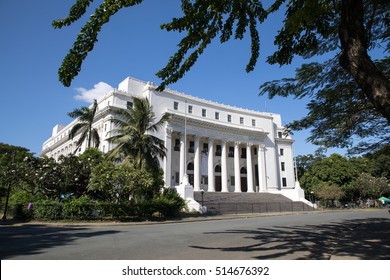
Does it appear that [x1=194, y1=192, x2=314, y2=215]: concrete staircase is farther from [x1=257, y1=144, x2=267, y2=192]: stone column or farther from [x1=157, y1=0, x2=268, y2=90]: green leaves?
[x1=157, y1=0, x2=268, y2=90]: green leaves

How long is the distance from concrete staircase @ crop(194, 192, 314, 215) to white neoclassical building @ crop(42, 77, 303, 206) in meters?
3.44

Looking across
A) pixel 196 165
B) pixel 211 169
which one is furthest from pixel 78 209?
pixel 211 169

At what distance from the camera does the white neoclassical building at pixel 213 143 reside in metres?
40.0

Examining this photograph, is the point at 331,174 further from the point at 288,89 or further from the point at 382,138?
the point at 288,89

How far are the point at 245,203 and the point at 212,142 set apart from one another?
1335cm

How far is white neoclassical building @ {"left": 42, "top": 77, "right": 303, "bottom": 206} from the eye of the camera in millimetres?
40031

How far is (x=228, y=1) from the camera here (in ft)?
12.6

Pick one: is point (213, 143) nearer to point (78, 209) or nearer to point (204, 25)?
point (78, 209)

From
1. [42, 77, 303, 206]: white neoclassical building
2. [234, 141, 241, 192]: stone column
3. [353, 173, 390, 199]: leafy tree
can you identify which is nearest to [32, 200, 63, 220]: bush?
[42, 77, 303, 206]: white neoclassical building

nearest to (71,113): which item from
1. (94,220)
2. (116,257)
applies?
(94,220)

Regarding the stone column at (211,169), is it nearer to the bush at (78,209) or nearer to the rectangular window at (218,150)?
the rectangular window at (218,150)

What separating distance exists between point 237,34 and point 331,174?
170 feet

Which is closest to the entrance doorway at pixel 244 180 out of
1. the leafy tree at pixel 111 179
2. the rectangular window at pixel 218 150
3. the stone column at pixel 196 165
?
the rectangular window at pixel 218 150

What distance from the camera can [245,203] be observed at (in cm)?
3422
